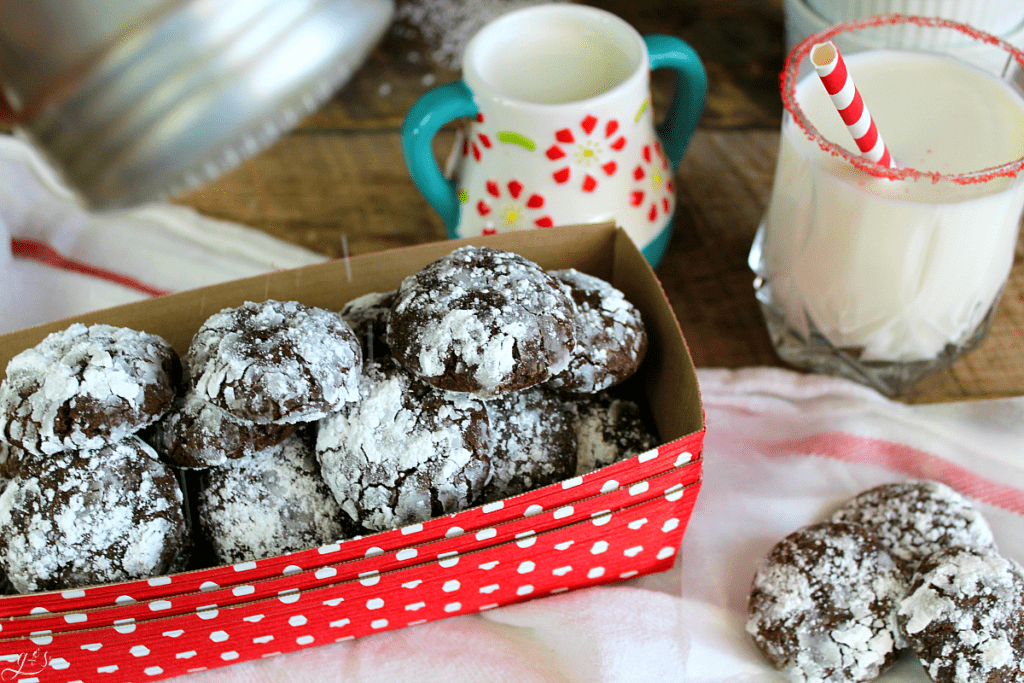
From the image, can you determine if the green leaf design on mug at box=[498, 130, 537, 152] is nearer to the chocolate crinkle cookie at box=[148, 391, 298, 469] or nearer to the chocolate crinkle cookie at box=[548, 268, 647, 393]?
the chocolate crinkle cookie at box=[548, 268, 647, 393]

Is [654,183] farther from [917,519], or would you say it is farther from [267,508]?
[267,508]

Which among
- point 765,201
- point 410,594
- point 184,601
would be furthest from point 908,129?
point 184,601

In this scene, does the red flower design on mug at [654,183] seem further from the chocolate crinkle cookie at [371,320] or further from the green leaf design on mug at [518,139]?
the chocolate crinkle cookie at [371,320]

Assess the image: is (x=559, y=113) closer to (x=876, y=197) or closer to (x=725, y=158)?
(x=876, y=197)

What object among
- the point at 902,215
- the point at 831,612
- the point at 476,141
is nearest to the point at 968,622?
the point at 831,612

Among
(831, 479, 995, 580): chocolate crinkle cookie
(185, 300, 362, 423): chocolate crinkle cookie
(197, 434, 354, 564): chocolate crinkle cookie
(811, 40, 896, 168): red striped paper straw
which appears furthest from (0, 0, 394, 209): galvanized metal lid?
(831, 479, 995, 580): chocolate crinkle cookie

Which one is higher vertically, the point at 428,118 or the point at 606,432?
the point at 428,118

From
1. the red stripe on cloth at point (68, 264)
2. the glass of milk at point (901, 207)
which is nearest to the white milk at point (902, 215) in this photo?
the glass of milk at point (901, 207)
